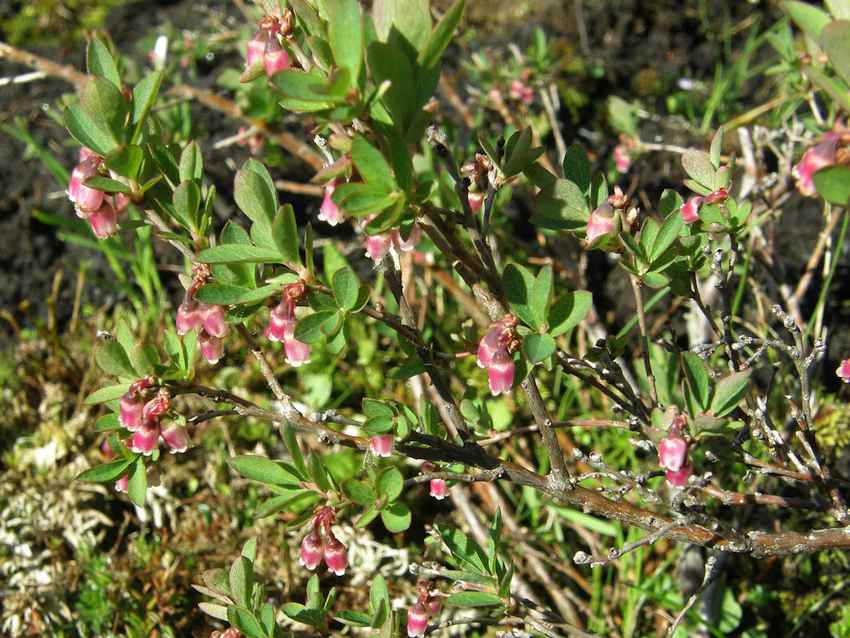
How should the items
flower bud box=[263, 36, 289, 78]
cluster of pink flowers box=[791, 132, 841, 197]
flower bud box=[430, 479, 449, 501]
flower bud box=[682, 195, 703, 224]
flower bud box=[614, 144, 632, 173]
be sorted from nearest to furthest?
cluster of pink flowers box=[791, 132, 841, 197], flower bud box=[263, 36, 289, 78], flower bud box=[682, 195, 703, 224], flower bud box=[430, 479, 449, 501], flower bud box=[614, 144, 632, 173]

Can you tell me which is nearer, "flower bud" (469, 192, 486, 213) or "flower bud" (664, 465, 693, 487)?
"flower bud" (664, 465, 693, 487)

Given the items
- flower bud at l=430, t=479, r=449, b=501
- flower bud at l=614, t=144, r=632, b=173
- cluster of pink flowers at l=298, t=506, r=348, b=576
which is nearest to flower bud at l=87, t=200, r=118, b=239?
cluster of pink flowers at l=298, t=506, r=348, b=576

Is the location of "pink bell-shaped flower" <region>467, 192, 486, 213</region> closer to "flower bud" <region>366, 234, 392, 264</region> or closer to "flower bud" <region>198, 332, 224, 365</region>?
"flower bud" <region>366, 234, 392, 264</region>

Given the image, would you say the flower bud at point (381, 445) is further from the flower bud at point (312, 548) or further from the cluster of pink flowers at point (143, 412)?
the cluster of pink flowers at point (143, 412)

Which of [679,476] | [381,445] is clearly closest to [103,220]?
[381,445]

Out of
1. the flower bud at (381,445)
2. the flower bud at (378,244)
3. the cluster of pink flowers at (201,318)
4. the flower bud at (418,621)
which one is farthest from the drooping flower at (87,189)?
the flower bud at (418,621)

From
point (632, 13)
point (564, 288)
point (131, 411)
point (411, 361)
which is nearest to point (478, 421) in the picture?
point (411, 361)

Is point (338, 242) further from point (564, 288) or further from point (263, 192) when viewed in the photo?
point (263, 192)
